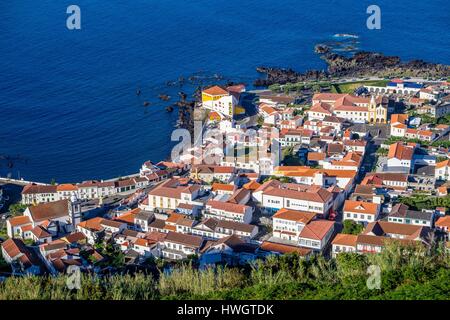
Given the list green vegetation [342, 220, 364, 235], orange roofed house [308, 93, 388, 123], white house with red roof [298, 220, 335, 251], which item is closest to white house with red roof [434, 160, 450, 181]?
green vegetation [342, 220, 364, 235]

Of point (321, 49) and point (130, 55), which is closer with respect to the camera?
point (321, 49)

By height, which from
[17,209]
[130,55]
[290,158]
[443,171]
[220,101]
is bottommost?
[17,209]

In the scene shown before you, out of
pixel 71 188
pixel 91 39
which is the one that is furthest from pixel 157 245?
pixel 91 39

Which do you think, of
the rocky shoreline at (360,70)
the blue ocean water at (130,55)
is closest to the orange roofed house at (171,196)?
the blue ocean water at (130,55)

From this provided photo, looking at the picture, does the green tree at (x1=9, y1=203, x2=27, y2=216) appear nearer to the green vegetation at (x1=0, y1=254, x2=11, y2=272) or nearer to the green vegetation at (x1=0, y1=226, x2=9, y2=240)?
the green vegetation at (x1=0, y1=226, x2=9, y2=240)

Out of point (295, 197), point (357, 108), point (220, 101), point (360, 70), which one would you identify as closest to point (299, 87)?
point (360, 70)

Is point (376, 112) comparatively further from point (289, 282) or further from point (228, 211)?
point (289, 282)

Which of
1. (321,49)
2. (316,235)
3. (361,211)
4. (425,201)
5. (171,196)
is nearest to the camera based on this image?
(316,235)
